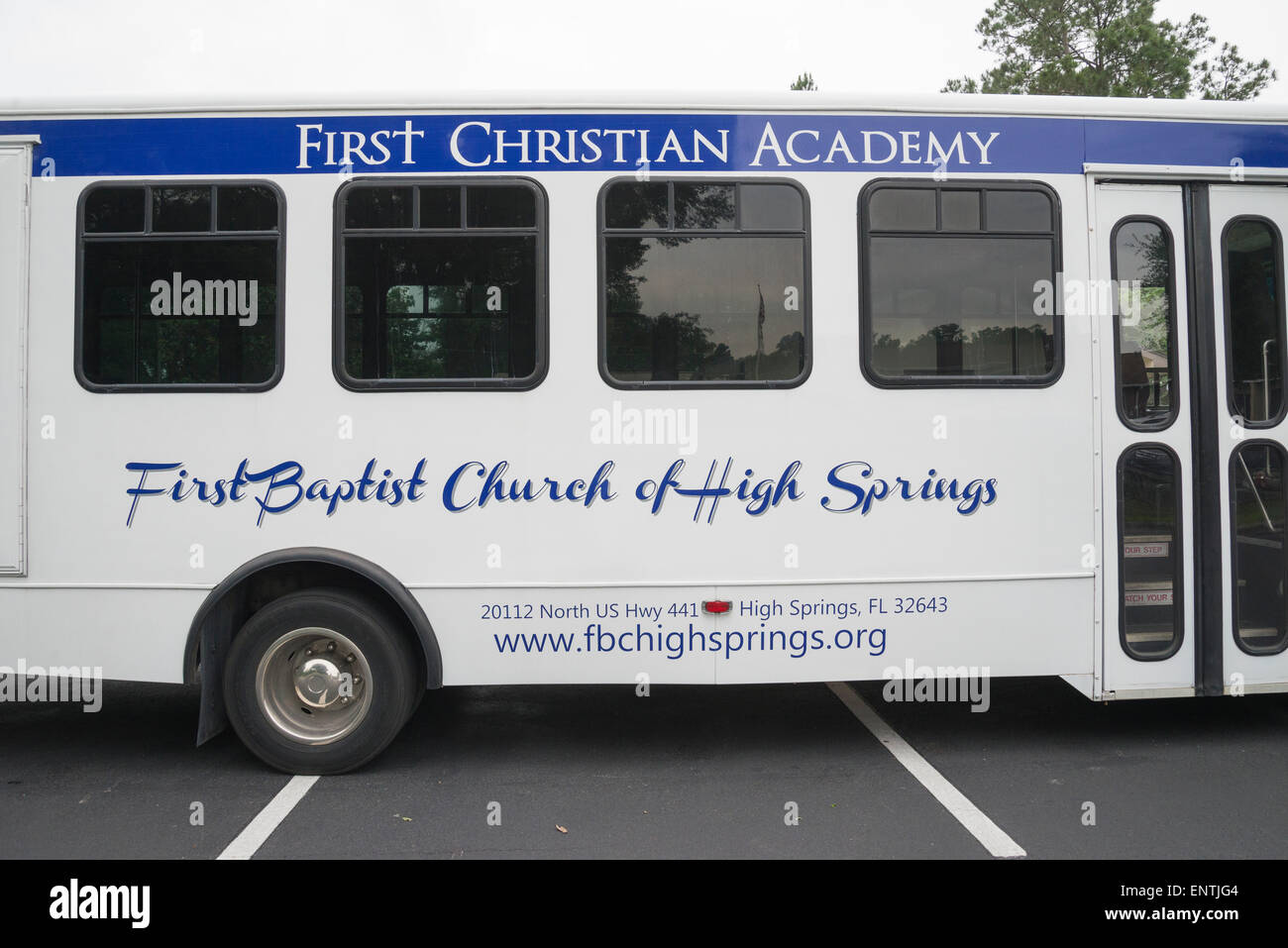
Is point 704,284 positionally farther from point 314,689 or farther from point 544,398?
point 314,689

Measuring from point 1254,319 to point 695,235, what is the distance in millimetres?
2830

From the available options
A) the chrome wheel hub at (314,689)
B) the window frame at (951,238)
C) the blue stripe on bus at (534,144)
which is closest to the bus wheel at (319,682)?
the chrome wheel hub at (314,689)

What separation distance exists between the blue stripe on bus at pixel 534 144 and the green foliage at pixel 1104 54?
16338 mm

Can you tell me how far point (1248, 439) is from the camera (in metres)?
4.66

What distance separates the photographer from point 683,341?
4.43 m

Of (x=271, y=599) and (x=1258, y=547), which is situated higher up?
(x=1258, y=547)

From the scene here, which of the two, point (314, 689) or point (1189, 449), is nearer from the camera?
point (314, 689)

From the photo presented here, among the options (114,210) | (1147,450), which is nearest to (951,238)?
(1147,450)

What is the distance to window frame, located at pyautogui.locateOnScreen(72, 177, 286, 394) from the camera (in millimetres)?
4395

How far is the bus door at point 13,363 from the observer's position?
4.39 m

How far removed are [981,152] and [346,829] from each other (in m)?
4.19

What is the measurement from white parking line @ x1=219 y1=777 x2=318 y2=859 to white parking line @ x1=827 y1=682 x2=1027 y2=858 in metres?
2.83

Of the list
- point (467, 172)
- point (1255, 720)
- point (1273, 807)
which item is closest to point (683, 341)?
A: point (467, 172)

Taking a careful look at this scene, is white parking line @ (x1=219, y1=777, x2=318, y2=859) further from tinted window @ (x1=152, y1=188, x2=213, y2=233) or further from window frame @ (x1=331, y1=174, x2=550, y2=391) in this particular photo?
tinted window @ (x1=152, y1=188, x2=213, y2=233)
